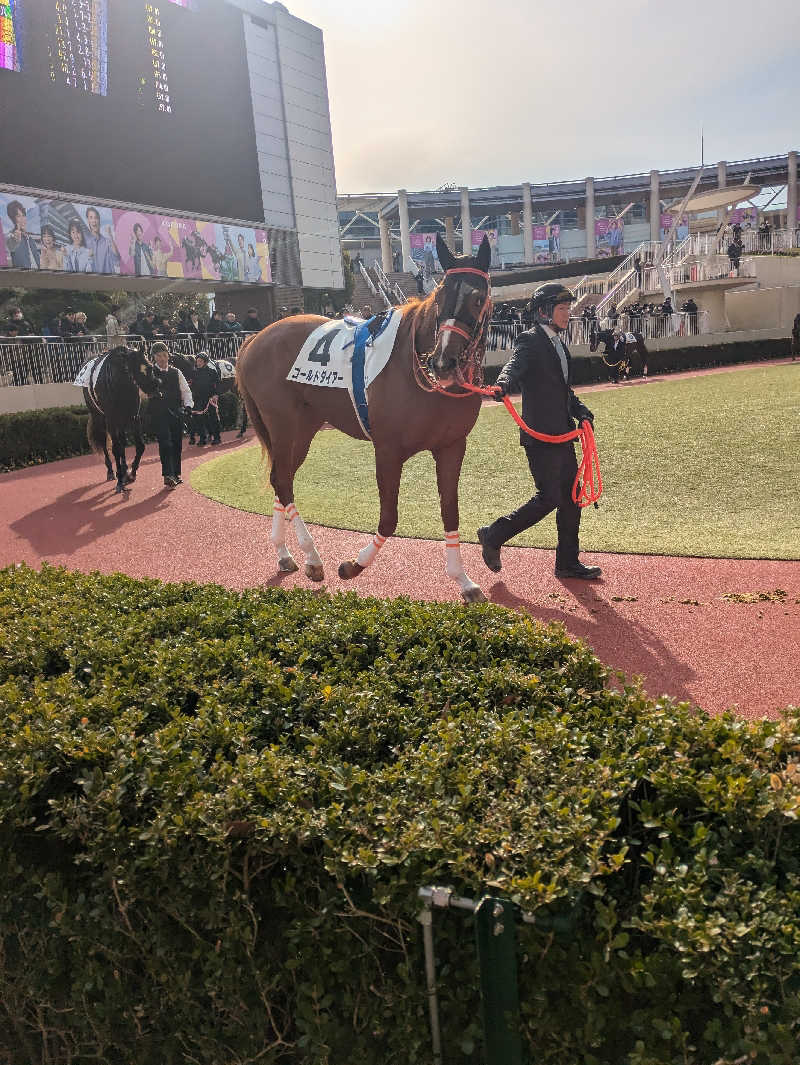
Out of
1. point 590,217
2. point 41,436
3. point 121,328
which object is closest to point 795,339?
point 121,328

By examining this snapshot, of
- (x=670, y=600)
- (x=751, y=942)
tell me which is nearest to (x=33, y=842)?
(x=751, y=942)

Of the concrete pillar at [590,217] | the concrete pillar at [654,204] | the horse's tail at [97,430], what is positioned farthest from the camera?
the concrete pillar at [590,217]

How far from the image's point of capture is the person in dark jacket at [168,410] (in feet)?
36.1

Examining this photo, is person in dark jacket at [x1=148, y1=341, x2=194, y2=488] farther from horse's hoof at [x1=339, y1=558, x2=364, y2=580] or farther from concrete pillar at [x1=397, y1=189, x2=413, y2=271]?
concrete pillar at [x1=397, y1=189, x2=413, y2=271]

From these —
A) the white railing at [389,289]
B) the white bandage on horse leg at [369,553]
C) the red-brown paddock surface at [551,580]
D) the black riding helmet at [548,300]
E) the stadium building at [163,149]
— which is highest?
the stadium building at [163,149]

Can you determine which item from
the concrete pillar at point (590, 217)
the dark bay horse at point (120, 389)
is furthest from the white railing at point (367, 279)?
the dark bay horse at point (120, 389)

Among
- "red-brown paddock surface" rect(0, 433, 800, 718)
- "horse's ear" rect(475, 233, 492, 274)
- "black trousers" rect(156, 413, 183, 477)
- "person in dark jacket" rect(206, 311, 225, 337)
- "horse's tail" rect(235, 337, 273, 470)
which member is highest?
"person in dark jacket" rect(206, 311, 225, 337)

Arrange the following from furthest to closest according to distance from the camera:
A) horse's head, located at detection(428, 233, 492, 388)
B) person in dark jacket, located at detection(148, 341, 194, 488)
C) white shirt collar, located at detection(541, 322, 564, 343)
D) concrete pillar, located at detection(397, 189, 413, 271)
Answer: concrete pillar, located at detection(397, 189, 413, 271) < person in dark jacket, located at detection(148, 341, 194, 488) < white shirt collar, located at detection(541, 322, 564, 343) < horse's head, located at detection(428, 233, 492, 388)

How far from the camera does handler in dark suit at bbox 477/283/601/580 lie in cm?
593

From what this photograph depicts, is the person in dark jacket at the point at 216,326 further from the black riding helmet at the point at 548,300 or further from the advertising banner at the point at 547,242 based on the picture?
the advertising banner at the point at 547,242

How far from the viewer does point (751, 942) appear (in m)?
1.42

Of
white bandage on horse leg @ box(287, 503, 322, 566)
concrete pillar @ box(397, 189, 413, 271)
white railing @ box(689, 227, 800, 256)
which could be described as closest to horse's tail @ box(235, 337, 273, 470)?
white bandage on horse leg @ box(287, 503, 322, 566)

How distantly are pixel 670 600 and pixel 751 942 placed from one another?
4.22 metres

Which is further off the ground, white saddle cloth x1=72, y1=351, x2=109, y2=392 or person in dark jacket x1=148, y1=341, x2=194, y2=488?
white saddle cloth x1=72, y1=351, x2=109, y2=392
